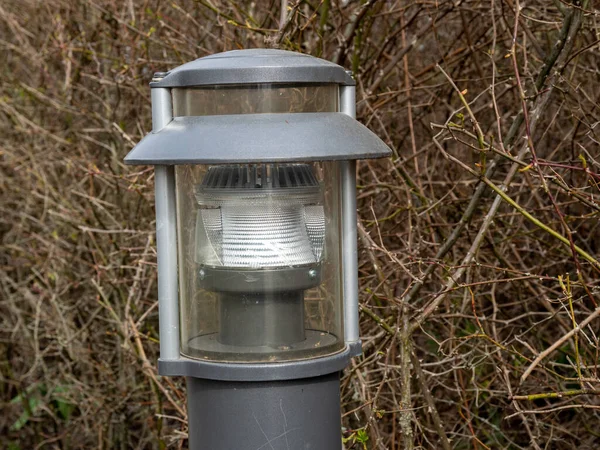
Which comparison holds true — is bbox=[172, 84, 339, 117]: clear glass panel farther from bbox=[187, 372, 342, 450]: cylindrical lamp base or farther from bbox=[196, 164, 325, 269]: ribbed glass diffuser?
bbox=[187, 372, 342, 450]: cylindrical lamp base

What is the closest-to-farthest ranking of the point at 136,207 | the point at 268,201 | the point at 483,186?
the point at 268,201
the point at 483,186
the point at 136,207

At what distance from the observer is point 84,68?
538 centimetres

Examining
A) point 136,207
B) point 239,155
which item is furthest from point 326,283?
point 136,207

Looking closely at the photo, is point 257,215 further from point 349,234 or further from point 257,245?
point 349,234

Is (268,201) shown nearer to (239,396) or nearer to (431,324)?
(239,396)

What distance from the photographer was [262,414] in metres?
2.28

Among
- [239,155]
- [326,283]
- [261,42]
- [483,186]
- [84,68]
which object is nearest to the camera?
[239,155]

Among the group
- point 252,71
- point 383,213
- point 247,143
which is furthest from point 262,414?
point 383,213

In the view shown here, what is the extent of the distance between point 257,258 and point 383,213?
2.16 m

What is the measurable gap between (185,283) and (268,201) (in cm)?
32

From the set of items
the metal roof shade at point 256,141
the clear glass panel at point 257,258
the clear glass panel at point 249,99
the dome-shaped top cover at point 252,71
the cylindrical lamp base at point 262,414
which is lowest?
the cylindrical lamp base at point 262,414

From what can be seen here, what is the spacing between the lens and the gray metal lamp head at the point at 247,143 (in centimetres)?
214

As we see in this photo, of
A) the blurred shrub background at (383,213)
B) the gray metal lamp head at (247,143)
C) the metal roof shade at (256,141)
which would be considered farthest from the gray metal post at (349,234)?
the blurred shrub background at (383,213)

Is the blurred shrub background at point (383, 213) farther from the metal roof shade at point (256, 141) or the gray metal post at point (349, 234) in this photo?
the metal roof shade at point (256, 141)
